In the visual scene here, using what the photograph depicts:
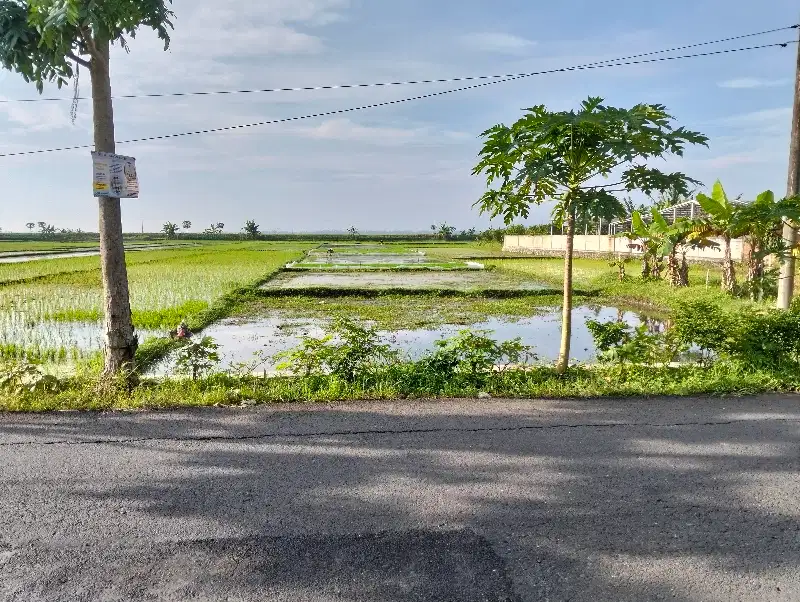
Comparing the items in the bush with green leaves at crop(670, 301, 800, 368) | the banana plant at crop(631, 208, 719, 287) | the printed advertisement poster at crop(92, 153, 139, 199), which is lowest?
the bush with green leaves at crop(670, 301, 800, 368)

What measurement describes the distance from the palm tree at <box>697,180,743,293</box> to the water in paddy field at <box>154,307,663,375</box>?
232 cm

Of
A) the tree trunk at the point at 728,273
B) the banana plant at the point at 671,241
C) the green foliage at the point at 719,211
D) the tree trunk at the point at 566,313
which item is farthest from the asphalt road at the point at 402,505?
the tree trunk at the point at 728,273

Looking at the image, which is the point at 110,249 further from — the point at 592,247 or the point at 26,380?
the point at 592,247

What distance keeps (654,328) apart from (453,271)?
13014 mm

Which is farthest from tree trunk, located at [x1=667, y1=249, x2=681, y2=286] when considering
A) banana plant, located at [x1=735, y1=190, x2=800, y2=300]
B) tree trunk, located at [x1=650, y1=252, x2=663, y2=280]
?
tree trunk, located at [x1=650, y1=252, x2=663, y2=280]

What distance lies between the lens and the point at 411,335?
377 inches

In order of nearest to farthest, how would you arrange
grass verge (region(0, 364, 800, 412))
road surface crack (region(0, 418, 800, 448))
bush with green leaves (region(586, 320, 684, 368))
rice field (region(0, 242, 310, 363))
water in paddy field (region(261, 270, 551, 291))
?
road surface crack (region(0, 418, 800, 448)) → grass verge (region(0, 364, 800, 412)) → bush with green leaves (region(586, 320, 684, 368)) → rice field (region(0, 242, 310, 363)) → water in paddy field (region(261, 270, 551, 291))

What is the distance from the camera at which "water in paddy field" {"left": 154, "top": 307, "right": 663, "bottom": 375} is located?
814 cm

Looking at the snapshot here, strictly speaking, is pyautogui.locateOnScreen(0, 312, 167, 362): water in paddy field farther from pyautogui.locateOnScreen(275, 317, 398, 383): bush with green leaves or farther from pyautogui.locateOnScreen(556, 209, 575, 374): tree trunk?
pyautogui.locateOnScreen(556, 209, 575, 374): tree trunk

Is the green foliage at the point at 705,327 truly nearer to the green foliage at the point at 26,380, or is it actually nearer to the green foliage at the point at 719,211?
the green foliage at the point at 719,211

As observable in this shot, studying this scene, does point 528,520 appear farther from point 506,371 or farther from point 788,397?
point 788,397

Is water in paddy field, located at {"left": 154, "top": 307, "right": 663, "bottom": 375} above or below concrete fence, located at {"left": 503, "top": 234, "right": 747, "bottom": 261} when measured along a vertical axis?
below

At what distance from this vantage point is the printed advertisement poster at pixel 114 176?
512 centimetres

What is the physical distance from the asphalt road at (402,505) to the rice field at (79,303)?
14.1 feet
